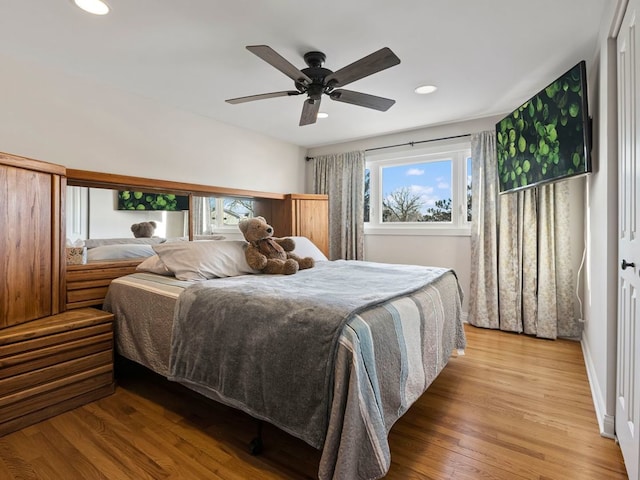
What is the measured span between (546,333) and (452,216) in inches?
60.3

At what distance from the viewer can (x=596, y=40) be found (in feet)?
6.81

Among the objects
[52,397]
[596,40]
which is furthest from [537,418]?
[52,397]

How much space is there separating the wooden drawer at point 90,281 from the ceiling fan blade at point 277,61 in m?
1.94

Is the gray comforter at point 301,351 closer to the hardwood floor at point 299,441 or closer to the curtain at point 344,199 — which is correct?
the hardwood floor at point 299,441

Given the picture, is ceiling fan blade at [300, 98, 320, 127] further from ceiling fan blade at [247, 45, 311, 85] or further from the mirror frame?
the mirror frame

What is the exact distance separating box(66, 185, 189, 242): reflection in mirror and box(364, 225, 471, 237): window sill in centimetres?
250

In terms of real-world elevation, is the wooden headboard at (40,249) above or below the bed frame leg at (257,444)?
Answer: above

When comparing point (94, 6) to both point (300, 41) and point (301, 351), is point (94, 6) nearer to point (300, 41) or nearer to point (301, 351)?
point (300, 41)

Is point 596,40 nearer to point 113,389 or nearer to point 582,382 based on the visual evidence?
point 582,382

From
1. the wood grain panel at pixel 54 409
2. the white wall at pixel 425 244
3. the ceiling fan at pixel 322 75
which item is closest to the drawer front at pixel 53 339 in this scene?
the wood grain panel at pixel 54 409

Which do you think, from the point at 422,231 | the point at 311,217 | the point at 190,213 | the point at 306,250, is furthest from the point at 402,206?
the point at 190,213

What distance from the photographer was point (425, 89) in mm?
2758

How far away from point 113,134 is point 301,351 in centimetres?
265

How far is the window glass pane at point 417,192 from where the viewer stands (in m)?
3.96
